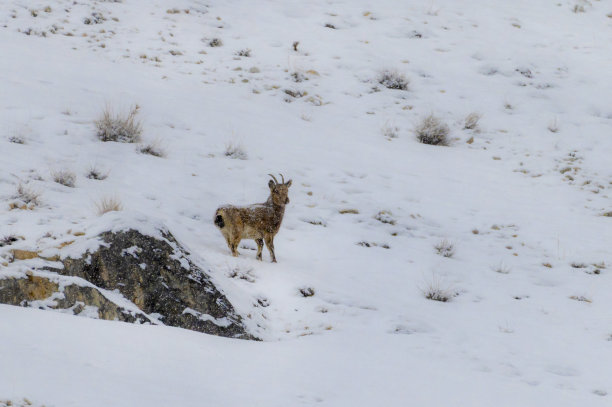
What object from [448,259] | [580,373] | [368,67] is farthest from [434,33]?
[580,373]

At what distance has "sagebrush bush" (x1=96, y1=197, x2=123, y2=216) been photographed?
6793 millimetres

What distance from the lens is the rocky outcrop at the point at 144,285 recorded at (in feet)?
15.6

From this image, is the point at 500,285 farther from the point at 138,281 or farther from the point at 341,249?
the point at 138,281

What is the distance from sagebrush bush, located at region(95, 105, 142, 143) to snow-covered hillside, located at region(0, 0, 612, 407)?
6.9 inches

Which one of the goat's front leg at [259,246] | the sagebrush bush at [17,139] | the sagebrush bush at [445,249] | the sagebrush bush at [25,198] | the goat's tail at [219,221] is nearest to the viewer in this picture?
the sagebrush bush at [25,198]

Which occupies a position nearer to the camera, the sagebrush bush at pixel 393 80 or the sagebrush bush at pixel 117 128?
the sagebrush bush at pixel 117 128

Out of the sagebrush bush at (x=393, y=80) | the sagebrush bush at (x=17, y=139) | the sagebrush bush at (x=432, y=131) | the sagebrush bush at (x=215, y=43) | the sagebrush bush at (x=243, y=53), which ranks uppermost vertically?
the sagebrush bush at (x=215, y=43)

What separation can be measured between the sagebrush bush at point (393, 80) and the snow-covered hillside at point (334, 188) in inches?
3.3

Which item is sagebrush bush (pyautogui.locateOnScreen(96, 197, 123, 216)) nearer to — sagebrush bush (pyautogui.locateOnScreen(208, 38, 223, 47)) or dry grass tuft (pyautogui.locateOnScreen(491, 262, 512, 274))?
dry grass tuft (pyautogui.locateOnScreen(491, 262, 512, 274))

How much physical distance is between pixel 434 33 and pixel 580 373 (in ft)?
37.2

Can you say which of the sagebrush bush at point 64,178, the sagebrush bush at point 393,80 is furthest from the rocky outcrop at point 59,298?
the sagebrush bush at point 393,80

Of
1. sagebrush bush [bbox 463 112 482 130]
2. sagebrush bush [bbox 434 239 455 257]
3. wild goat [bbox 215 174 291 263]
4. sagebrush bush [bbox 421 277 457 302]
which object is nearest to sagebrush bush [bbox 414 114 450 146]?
sagebrush bush [bbox 463 112 482 130]

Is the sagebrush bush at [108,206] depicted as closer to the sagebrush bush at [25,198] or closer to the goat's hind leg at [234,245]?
the sagebrush bush at [25,198]

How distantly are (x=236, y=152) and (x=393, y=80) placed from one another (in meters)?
4.50
